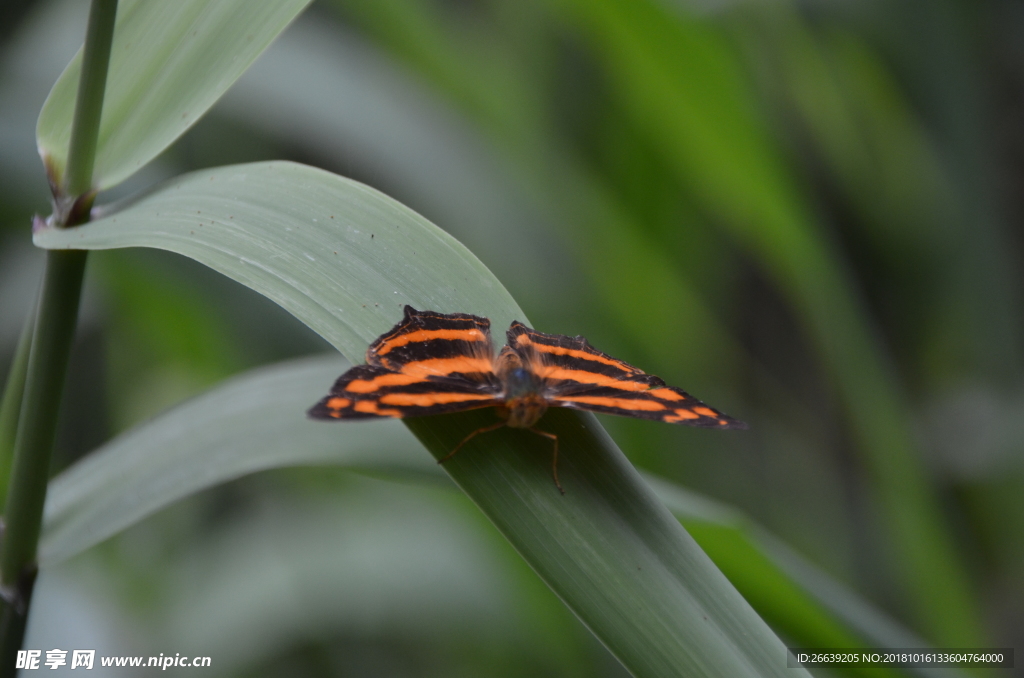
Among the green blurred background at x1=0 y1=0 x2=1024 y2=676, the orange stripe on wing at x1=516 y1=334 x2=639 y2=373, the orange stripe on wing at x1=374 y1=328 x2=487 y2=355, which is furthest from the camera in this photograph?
the green blurred background at x1=0 y1=0 x2=1024 y2=676

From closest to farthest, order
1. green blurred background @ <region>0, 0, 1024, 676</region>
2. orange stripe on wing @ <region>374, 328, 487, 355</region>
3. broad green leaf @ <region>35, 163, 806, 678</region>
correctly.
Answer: broad green leaf @ <region>35, 163, 806, 678</region> < orange stripe on wing @ <region>374, 328, 487, 355</region> < green blurred background @ <region>0, 0, 1024, 676</region>

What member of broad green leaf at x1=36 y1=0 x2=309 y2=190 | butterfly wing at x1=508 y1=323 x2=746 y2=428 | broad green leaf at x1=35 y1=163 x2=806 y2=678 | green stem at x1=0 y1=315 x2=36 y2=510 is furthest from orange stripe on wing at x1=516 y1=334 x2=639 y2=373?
green stem at x1=0 y1=315 x2=36 y2=510

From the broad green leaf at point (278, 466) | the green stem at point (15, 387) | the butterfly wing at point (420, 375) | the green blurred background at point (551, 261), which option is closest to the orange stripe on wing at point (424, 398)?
the butterfly wing at point (420, 375)

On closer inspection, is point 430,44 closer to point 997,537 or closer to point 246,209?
point 246,209

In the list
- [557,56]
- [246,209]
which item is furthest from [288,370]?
[557,56]

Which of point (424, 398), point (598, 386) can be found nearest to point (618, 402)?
point (598, 386)

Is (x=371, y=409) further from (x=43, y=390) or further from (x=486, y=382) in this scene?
(x=43, y=390)

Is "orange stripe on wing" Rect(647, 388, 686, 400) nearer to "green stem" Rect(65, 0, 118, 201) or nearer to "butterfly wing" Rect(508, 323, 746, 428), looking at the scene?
"butterfly wing" Rect(508, 323, 746, 428)
